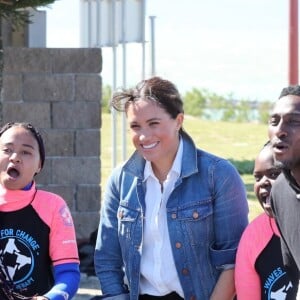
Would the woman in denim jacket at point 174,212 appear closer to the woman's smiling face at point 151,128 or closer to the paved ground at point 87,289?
the woman's smiling face at point 151,128

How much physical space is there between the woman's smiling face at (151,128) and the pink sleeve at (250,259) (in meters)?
0.53

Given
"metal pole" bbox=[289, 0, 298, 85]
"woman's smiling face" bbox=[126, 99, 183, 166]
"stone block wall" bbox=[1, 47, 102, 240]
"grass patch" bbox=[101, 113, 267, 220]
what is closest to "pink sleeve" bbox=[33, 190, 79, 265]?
"woman's smiling face" bbox=[126, 99, 183, 166]

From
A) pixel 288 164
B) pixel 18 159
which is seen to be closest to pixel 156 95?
pixel 18 159

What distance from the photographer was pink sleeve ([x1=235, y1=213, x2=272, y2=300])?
157 inches

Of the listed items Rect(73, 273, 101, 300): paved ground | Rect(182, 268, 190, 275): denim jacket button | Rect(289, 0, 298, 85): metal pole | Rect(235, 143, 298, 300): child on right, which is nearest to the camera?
Rect(235, 143, 298, 300): child on right

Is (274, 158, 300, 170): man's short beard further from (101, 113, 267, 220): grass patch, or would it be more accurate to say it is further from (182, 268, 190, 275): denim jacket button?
(101, 113, 267, 220): grass patch

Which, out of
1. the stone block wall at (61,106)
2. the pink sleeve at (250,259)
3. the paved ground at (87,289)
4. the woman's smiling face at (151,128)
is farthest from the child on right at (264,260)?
the stone block wall at (61,106)

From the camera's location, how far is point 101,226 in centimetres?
440

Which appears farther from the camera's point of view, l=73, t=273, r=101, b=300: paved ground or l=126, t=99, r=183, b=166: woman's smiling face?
l=73, t=273, r=101, b=300: paved ground

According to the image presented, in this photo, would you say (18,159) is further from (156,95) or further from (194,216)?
(194,216)

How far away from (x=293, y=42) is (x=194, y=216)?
22.3 feet

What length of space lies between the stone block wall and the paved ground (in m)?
0.67

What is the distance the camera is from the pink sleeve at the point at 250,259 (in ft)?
13.0

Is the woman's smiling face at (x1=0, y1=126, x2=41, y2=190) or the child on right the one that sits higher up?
the woman's smiling face at (x1=0, y1=126, x2=41, y2=190)
